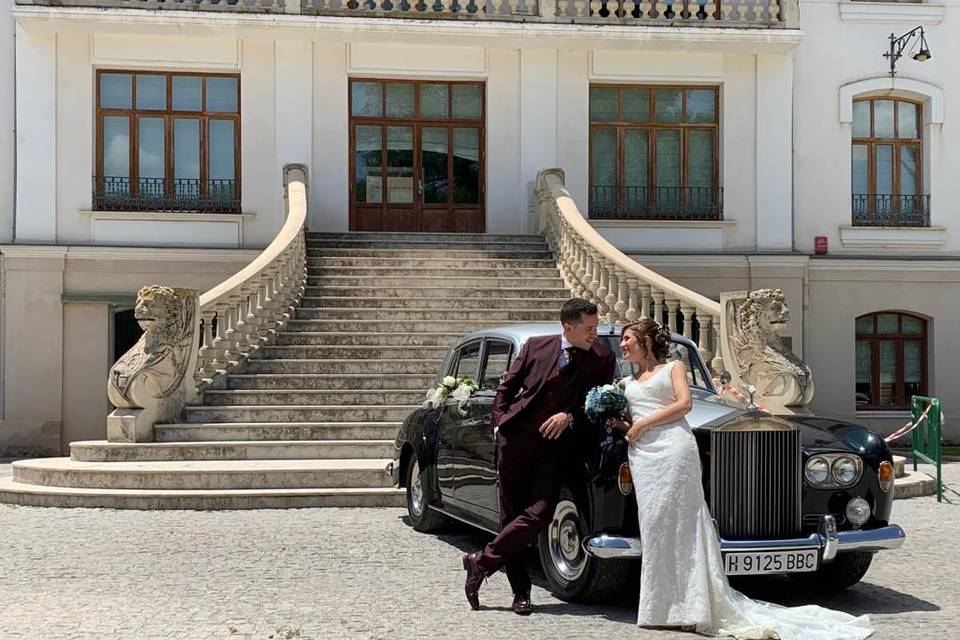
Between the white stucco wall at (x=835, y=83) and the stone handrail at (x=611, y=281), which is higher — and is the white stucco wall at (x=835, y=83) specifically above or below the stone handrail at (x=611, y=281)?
above

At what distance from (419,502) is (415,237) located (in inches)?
439

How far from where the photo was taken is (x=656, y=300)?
15547mm

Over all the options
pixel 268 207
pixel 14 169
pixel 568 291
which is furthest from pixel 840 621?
pixel 14 169

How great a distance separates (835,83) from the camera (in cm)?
2253

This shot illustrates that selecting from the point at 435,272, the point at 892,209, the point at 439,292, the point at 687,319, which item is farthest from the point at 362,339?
the point at 892,209

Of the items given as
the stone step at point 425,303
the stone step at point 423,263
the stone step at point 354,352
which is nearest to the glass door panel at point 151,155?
the stone step at point 423,263

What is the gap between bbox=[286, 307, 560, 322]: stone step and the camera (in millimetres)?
17297

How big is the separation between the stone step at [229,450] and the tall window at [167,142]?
358 inches

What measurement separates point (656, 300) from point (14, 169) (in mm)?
11685

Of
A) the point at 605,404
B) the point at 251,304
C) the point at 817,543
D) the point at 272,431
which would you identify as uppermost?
the point at 251,304

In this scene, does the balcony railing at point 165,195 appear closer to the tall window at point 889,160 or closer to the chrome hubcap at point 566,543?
the tall window at point 889,160

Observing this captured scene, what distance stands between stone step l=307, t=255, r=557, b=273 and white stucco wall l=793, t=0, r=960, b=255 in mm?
5894

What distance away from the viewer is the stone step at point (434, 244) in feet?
66.0

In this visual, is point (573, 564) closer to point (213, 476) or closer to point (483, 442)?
point (483, 442)
